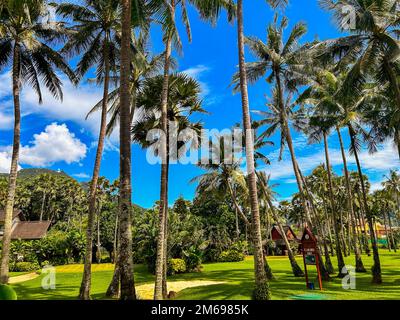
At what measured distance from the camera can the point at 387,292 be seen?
12359mm

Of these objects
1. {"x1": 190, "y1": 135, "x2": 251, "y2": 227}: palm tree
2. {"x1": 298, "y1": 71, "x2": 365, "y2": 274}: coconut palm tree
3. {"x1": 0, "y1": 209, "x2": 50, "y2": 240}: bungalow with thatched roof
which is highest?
{"x1": 298, "y1": 71, "x2": 365, "y2": 274}: coconut palm tree

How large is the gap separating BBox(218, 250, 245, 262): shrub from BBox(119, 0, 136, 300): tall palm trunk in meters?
30.7

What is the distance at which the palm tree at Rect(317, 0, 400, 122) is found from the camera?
12680 mm

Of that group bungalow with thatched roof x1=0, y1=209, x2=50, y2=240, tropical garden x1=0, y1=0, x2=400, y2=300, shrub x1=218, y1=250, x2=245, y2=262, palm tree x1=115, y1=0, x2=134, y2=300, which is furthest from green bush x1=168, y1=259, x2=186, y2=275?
bungalow with thatched roof x1=0, y1=209, x2=50, y2=240

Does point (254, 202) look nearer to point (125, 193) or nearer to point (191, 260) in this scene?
point (125, 193)

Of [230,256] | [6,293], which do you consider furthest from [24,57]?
[230,256]

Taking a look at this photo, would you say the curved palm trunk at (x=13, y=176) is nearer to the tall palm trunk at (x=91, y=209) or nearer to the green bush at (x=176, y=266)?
the tall palm trunk at (x=91, y=209)

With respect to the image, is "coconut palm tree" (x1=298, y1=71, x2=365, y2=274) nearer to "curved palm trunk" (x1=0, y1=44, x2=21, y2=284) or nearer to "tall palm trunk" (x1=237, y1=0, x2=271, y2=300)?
"tall palm trunk" (x1=237, y1=0, x2=271, y2=300)

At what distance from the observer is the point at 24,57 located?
1630 centimetres

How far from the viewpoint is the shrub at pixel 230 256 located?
36.2 metres
